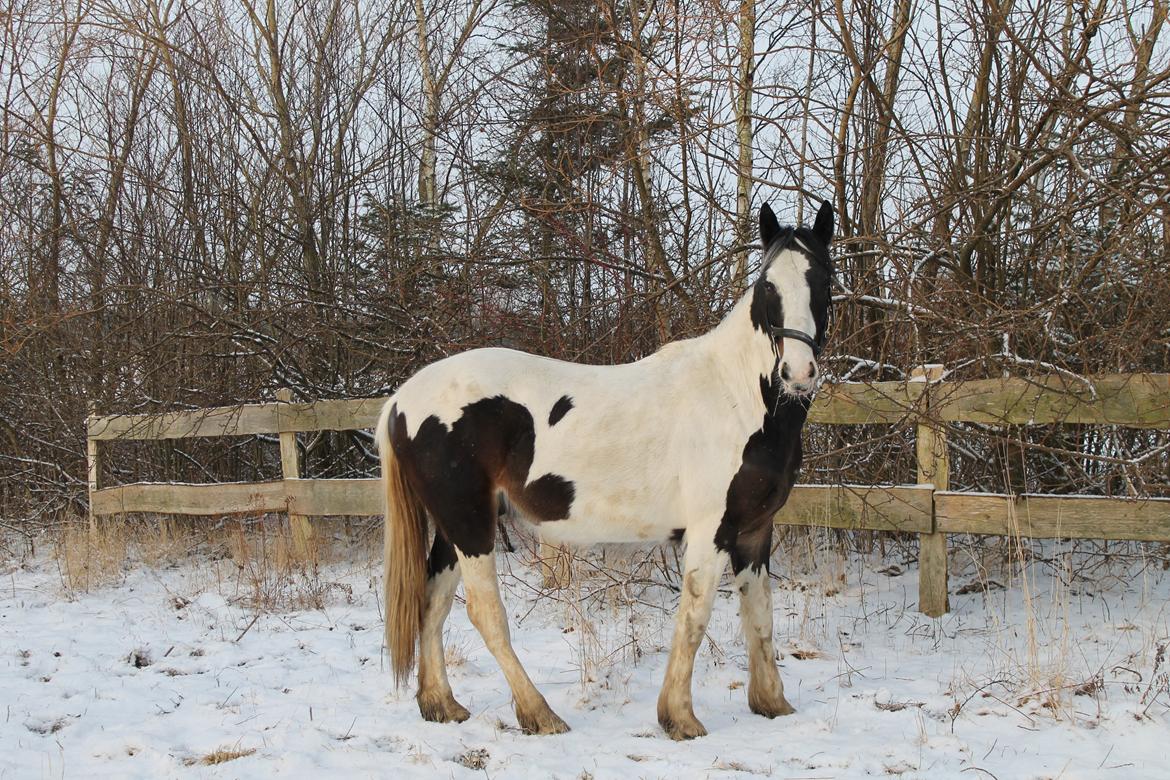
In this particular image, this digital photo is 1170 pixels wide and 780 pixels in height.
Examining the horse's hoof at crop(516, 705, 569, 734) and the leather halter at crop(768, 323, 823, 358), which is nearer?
the leather halter at crop(768, 323, 823, 358)

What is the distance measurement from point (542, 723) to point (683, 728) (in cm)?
56

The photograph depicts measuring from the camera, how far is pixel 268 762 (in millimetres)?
3123

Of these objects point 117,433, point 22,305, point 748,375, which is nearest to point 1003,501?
point 748,375

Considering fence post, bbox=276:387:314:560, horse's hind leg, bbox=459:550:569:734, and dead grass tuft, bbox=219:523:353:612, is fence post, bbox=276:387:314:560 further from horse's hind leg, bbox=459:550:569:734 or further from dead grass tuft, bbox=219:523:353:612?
horse's hind leg, bbox=459:550:569:734

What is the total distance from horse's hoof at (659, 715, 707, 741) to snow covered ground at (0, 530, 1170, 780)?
7 centimetres

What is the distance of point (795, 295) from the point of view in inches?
127

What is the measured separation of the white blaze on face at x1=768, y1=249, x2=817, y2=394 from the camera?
3061 millimetres

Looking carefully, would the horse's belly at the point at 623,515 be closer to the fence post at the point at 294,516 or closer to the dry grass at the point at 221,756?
the dry grass at the point at 221,756

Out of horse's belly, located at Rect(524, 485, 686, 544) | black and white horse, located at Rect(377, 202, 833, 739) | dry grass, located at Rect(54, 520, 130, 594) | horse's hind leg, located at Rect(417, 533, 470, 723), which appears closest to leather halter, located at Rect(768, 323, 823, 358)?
black and white horse, located at Rect(377, 202, 833, 739)

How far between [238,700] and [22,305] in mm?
7836

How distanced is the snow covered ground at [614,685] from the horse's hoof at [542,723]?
0.07 m

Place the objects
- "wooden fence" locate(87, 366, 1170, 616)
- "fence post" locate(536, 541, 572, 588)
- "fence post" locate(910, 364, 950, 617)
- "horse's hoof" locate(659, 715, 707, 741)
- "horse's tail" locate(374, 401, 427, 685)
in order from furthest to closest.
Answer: "fence post" locate(536, 541, 572, 588) < "fence post" locate(910, 364, 950, 617) < "wooden fence" locate(87, 366, 1170, 616) < "horse's tail" locate(374, 401, 427, 685) < "horse's hoof" locate(659, 715, 707, 741)

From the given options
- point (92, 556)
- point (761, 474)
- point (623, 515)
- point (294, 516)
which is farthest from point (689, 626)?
point (92, 556)

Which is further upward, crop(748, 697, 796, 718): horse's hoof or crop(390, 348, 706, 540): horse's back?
crop(390, 348, 706, 540): horse's back
